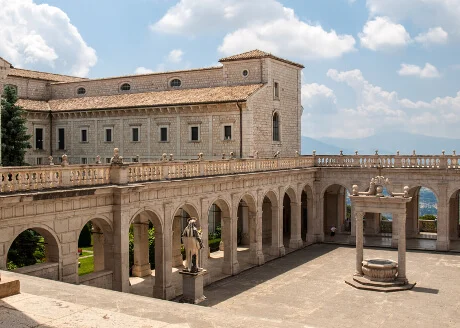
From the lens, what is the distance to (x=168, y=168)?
2497 centimetres

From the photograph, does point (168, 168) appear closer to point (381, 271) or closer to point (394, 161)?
point (381, 271)

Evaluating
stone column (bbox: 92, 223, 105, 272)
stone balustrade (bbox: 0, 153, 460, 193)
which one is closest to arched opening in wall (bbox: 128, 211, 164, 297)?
stone column (bbox: 92, 223, 105, 272)

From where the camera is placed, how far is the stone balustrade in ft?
58.3

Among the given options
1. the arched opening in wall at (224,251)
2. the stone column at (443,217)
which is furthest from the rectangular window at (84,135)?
the stone column at (443,217)

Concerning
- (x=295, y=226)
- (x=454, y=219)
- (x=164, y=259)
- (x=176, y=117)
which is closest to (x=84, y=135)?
(x=176, y=117)

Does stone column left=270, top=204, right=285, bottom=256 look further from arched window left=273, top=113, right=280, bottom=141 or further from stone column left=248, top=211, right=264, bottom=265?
arched window left=273, top=113, right=280, bottom=141

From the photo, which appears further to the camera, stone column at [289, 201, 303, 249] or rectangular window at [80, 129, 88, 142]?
rectangular window at [80, 129, 88, 142]

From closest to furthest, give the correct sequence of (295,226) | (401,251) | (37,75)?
(401,251)
(295,226)
(37,75)

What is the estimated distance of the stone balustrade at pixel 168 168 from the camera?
1777 centimetres

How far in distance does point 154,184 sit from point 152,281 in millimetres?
8120

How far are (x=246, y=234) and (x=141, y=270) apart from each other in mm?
13448

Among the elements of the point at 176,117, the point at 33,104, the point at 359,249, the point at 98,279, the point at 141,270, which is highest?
the point at 33,104

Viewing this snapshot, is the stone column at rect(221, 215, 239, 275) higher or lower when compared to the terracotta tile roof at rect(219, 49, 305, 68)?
lower

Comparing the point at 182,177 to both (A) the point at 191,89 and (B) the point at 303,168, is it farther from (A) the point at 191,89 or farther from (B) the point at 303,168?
(A) the point at 191,89
